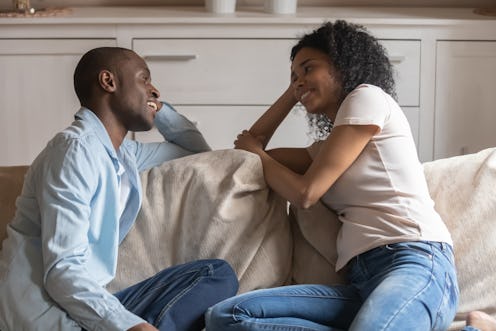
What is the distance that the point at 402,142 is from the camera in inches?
80.4

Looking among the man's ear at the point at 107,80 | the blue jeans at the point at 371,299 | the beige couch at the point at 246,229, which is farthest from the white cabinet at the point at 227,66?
the blue jeans at the point at 371,299

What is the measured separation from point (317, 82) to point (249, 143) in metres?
0.23

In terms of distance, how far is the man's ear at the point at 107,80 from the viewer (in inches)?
77.9

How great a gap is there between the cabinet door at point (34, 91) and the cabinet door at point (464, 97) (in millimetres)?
1266

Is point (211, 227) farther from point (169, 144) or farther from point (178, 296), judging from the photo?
point (169, 144)

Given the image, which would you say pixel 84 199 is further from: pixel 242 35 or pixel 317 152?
pixel 242 35

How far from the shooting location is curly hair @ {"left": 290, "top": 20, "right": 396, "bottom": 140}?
7.09ft

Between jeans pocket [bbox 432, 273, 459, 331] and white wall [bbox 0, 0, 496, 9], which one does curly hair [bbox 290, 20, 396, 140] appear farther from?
white wall [bbox 0, 0, 496, 9]

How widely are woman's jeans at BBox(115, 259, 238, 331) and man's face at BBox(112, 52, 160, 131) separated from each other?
0.34 m

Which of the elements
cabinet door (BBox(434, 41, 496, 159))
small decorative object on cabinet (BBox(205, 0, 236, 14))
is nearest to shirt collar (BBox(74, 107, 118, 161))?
small decorative object on cabinet (BBox(205, 0, 236, 14))

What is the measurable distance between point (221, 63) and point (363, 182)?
1.52 meters

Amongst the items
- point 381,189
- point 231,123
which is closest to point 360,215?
point 381,189

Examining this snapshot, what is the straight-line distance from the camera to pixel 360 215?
78.9 inches

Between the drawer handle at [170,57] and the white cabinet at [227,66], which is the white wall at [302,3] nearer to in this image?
the white cabinet at [227,66]
